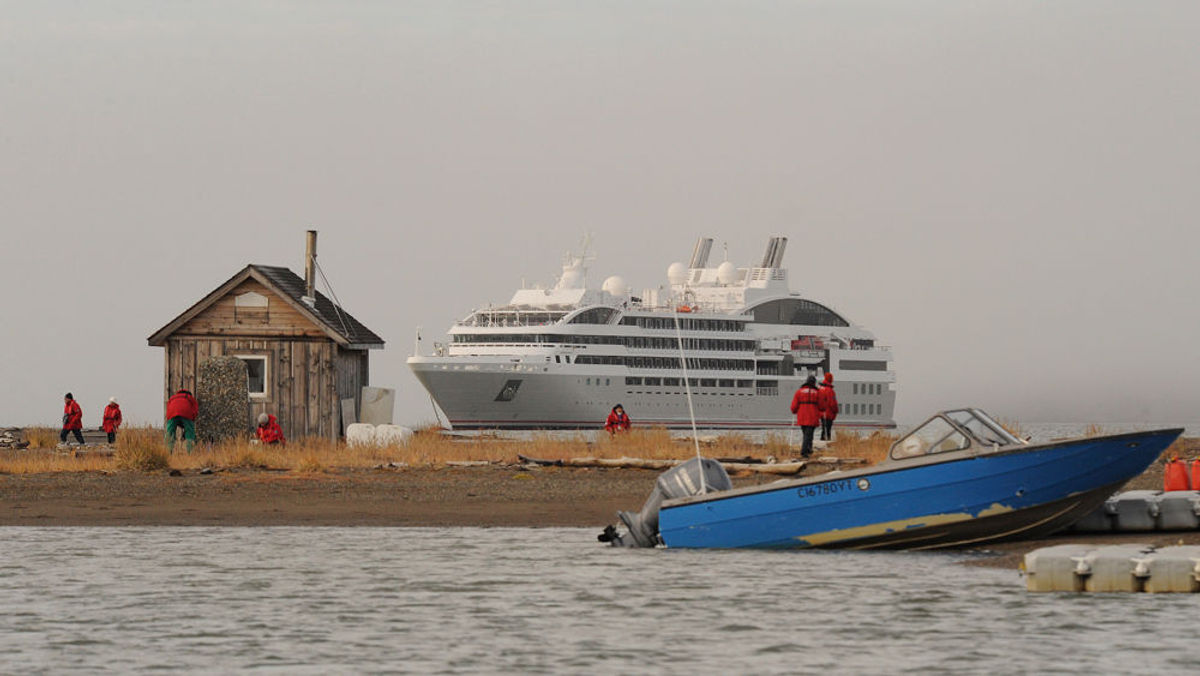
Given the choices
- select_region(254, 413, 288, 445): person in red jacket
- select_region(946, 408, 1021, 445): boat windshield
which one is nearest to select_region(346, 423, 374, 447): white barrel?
select_region(254, 413, 288, 445): person in red jacket

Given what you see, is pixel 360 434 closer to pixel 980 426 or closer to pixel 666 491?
Result: pixel 666 491

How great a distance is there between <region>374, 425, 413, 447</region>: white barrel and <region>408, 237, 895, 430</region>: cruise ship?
58129 mm

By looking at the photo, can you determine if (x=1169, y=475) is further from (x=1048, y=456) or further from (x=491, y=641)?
(x=491, y=641)

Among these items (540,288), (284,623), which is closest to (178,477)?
(284,623)

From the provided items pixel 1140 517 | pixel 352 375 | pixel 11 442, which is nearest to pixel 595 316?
pixel 11 442

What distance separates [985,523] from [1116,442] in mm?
1679

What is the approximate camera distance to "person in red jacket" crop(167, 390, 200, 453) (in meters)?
36.7

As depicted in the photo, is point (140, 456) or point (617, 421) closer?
point (140, 456)

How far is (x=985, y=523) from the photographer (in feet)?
66.5

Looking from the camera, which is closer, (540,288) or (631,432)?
A: (631,432)

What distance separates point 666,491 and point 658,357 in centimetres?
8623

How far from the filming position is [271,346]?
39438 mm

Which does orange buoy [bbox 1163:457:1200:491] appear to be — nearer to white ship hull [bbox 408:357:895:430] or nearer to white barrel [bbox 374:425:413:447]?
white barrel [bbox 374:425:413:447]

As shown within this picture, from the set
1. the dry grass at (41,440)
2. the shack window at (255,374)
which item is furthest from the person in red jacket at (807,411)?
the dry grass at (41,440)
